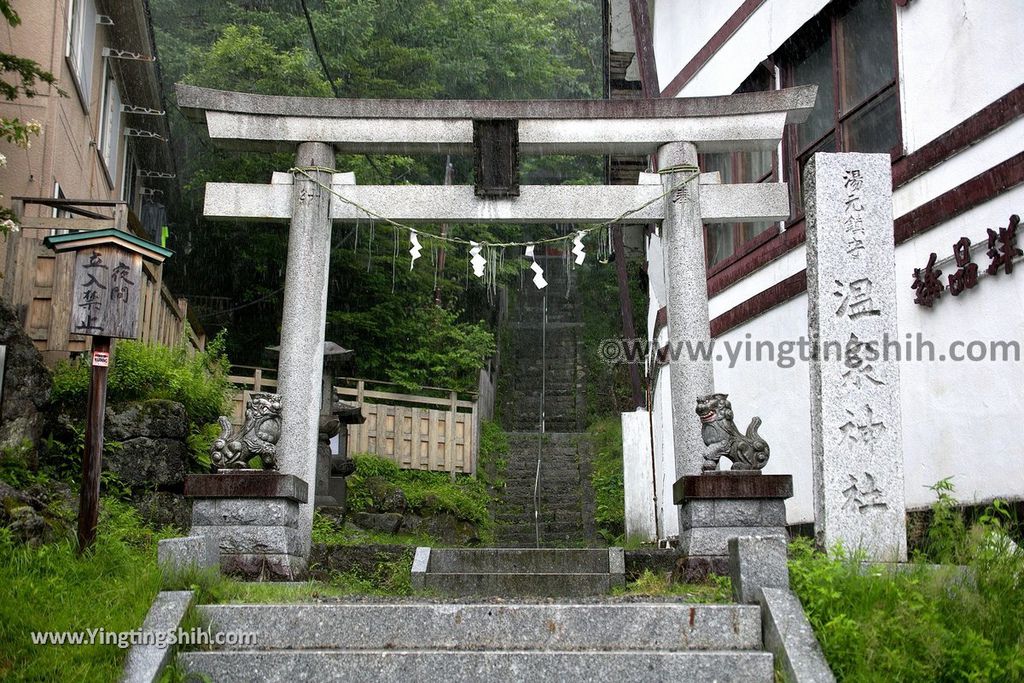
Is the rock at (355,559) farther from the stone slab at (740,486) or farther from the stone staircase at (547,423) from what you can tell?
the stone staircase at (547,423)

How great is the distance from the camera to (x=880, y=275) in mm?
8070

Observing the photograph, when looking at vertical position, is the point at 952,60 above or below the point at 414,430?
above

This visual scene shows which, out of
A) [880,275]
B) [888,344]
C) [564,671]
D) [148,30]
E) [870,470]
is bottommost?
[564,671]

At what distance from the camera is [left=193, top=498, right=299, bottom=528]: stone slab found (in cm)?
911

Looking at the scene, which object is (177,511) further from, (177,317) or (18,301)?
(177,317)

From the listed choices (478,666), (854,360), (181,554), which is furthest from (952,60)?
(181,554)

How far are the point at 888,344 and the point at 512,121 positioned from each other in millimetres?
4894

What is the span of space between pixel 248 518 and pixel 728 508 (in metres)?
4.24

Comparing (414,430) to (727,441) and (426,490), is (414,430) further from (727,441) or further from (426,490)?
(727,441)

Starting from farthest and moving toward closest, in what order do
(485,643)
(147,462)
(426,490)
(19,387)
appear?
(426,490), (147,462), (19,387), (485,643)

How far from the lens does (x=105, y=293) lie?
877 centimetres

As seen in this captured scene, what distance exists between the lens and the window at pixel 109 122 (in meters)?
19.1

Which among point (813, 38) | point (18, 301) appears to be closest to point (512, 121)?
point (813, 38)

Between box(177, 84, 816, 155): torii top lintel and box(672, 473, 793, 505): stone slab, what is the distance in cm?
394
